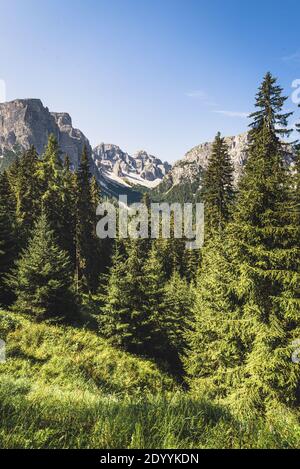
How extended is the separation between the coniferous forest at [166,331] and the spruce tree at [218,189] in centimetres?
15

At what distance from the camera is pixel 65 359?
19.7 m

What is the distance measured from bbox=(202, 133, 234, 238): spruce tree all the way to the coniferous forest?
5.8 inches

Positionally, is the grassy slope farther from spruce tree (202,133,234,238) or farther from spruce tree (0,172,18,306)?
spruce tree (202,133,234,238)

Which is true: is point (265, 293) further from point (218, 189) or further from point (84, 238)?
point (84, 238)

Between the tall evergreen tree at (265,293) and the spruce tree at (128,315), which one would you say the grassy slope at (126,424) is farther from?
the spruce tree at (128,315)

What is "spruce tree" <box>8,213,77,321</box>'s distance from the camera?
2530 centimetres

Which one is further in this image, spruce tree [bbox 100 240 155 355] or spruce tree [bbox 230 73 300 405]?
spruce tree [bbox 100 240 155 355]

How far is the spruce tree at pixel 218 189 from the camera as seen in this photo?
108 feet

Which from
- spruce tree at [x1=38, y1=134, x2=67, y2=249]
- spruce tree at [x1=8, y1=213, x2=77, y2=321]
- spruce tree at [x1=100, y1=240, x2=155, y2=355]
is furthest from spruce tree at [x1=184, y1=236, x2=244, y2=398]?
spruce tree at [x1=38, y1=134, x2=67, y2=249]

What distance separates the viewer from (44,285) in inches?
1013

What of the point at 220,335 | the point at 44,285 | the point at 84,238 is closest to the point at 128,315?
the point at 44,285

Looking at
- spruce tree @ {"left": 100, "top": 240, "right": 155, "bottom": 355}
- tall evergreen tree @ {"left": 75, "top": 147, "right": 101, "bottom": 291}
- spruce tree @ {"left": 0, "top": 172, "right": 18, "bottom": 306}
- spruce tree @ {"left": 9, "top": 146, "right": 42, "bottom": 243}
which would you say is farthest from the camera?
tall evergreen tree @ {"left": 75, "top": 147, "right": 101, "bottom": 291}

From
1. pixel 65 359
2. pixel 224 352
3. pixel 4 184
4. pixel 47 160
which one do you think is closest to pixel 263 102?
pixel 224 352
